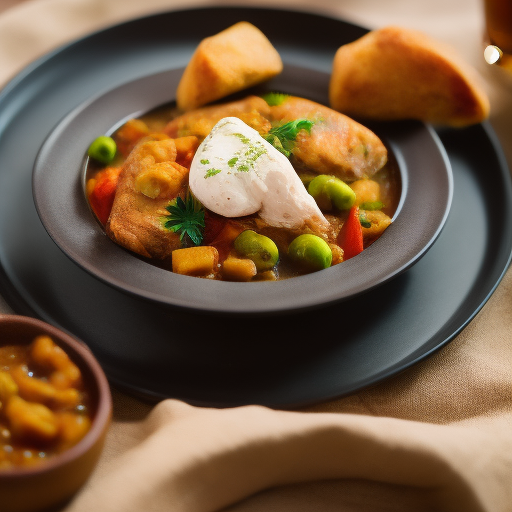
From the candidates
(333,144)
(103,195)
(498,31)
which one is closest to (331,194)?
(333,144)

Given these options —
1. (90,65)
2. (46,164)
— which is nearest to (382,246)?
(46,164)

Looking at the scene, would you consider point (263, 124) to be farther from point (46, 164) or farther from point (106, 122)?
point (46, 164)

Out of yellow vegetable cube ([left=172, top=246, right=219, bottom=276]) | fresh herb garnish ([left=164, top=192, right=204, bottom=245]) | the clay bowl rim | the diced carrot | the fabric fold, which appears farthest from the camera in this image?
the diced carrot

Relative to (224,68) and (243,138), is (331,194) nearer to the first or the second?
(243,138)

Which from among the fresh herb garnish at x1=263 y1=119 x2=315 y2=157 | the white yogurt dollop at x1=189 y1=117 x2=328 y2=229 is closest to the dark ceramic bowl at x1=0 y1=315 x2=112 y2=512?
the white yogurt dollop at x1=189 y1=117 x2=328 y2=229

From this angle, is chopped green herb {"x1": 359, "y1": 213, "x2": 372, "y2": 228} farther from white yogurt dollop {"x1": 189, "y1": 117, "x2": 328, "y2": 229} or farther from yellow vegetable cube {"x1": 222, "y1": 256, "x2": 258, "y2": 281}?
yellow vegetable cube {"x1": 222, "y1": 256, "x2": 258, "y2": 281}
